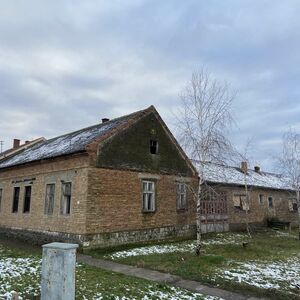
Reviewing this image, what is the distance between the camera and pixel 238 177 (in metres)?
28.8

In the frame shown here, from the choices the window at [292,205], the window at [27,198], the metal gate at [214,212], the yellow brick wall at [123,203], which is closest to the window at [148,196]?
the yellow brick wall at [123,203]

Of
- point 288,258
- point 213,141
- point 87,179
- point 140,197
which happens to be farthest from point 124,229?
point 288,258

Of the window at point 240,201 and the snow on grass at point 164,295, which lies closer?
the snow on grass at point 164,295

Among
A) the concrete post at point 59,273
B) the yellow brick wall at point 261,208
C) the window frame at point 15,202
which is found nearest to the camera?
the concrete post at point 59,273

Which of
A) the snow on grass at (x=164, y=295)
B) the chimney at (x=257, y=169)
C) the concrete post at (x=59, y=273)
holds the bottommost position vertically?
the snow on grass at (x=164, y=295)

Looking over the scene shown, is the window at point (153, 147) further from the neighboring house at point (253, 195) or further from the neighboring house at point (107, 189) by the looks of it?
the neighboring house at point (253, 195)

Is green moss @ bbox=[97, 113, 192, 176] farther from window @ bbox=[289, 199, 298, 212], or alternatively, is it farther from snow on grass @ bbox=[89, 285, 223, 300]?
window @ bbox=[289, 199, 298, 212]

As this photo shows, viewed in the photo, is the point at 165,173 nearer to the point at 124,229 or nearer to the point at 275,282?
the point at 124,229

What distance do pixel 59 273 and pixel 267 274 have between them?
7283 millimetres

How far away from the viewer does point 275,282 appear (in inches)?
364

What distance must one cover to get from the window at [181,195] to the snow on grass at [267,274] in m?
8.18

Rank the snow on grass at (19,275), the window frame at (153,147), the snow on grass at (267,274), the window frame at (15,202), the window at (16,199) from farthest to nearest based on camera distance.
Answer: the window at (16,199), the window frame at (15,202), the window frame at (153,147), the snow on grass at (267,274), the snow on grass at (19,275)

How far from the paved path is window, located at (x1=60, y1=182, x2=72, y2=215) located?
11.0ft

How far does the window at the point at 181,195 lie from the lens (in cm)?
1997
